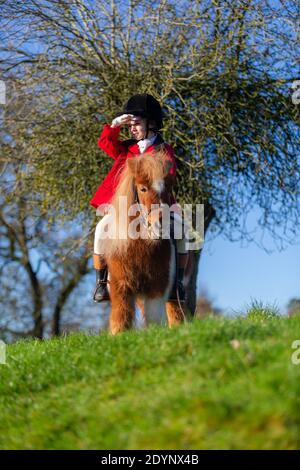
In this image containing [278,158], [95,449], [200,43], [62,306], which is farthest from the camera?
[62,306]

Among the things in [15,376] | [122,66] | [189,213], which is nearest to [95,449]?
[15,376]

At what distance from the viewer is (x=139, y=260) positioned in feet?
21.1

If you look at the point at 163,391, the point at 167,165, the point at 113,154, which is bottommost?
the point at 163,391

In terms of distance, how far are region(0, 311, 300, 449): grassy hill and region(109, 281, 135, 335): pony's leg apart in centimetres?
53

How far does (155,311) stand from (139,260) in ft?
1.76

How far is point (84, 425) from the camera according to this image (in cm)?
435

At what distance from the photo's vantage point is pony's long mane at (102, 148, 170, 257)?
6.27 m

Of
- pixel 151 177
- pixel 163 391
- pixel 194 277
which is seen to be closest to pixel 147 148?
pixel 151 177

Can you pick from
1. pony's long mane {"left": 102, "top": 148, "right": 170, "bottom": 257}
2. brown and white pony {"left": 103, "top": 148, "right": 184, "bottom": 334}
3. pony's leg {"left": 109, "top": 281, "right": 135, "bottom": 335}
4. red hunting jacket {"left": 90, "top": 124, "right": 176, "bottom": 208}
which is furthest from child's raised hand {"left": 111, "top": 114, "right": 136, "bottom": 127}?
pony's leg {"left": 109, "top": 281, "right": 135, "bottom": 335}

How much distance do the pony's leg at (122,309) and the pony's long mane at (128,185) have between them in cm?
38

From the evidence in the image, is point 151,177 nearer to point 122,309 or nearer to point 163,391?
point 122,309

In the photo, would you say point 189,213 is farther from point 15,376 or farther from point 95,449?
point 95,449
